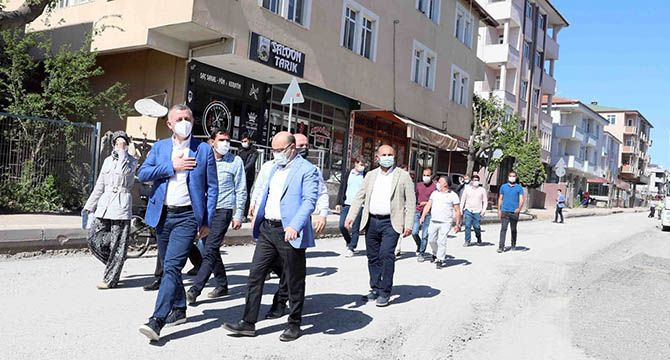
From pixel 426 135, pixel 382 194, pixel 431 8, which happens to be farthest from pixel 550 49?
pixel 382 194

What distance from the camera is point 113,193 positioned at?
648 cm

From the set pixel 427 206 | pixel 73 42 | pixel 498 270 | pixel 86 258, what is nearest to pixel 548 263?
pixel 498 270

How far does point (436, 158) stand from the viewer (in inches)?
1156

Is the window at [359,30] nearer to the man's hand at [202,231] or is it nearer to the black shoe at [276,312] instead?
the black shoe at [276,312]

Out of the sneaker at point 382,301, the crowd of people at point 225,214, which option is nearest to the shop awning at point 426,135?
the crowd of people at point 225,214

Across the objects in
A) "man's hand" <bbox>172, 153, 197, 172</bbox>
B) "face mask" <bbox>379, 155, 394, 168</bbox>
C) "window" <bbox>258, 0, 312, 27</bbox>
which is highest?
"window" <bbox>258, 0, 312, 27</bbox>

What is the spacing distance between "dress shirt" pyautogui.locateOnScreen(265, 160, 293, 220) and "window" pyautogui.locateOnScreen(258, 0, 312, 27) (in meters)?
10.3

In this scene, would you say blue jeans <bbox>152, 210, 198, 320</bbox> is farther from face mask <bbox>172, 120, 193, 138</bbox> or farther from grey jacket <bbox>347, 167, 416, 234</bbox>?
grey jacket <bbox>347, 167, 416, 234</bbox>

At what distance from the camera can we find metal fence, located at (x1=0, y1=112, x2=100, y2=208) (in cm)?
1071

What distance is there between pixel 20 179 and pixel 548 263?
35.5 feet

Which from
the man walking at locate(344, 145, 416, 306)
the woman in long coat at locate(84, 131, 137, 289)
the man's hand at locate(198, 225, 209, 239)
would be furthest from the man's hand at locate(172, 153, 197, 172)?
the man walking at locate(344, 145, 416, 306)

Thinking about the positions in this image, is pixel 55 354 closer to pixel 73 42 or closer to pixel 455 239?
pixel 455 239

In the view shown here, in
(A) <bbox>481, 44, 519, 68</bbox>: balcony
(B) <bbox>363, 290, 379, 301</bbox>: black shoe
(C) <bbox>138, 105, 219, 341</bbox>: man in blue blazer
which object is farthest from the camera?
(A) <bbox>481, 44, 519, 68</bbox>: balcony

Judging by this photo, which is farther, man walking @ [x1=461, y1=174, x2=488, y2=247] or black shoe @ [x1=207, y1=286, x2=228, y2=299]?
man walking @ [x1=461, y1=174, x2=488, y2=247]
